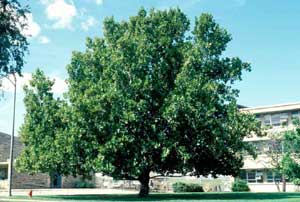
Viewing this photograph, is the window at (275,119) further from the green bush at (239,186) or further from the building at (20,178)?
the building at (20,178)

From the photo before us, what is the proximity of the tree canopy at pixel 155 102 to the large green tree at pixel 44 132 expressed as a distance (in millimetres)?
478

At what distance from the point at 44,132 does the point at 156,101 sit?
9.94 meters

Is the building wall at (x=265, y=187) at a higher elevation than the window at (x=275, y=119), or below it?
Result: below

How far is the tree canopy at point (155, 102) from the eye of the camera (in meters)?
33.0

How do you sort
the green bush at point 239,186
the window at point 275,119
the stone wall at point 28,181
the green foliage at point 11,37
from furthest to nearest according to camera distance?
the window at point 275,119 → the green bush at point 239,186 → the stone wall at point 28,181 → the green foliage at point 11,37

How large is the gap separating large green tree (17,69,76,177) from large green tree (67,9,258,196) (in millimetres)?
1125

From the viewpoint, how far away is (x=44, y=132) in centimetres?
3841

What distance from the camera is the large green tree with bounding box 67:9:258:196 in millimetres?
33031

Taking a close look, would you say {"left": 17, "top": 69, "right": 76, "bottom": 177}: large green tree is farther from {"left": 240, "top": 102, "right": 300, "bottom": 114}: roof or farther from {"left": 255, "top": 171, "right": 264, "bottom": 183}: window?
{"left": 255, "top": 171, "right": 264, "bottom": 183}: window

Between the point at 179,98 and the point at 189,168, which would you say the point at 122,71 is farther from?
the point at 189,168

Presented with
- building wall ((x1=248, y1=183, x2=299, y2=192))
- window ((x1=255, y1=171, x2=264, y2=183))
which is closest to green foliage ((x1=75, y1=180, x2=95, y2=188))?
building wall ((x1=248, y1=183, x2=299, y2=192))

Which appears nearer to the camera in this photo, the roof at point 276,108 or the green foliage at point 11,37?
the green foliage at point 11,37

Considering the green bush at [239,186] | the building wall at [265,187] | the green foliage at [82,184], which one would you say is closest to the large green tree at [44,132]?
the green foliage at [82,184]

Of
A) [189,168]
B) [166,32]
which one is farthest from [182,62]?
[189,168]
